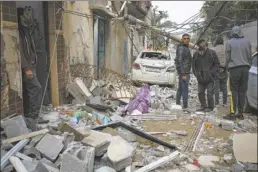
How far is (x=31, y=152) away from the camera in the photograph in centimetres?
352

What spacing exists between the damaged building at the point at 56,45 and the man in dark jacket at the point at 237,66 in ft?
10.2

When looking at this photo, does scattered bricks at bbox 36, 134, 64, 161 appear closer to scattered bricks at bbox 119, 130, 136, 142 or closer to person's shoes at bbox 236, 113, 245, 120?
scattered bricks at bbox 119, 130, 136, 142

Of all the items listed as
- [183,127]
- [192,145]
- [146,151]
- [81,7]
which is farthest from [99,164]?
[81,7]

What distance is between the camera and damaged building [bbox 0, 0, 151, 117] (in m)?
4.23

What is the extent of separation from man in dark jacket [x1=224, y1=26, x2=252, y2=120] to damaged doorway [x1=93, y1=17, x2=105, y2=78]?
5912 mm

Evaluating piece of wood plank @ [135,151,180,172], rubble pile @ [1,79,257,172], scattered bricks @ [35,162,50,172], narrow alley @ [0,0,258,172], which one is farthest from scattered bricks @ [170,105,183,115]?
scattered bricks @ [35,162,50,172]

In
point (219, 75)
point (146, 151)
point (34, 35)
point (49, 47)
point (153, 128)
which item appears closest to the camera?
point (146, 151)

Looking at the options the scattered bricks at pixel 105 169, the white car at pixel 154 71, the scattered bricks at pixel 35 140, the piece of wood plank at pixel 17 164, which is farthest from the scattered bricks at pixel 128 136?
the white car at pixel 154 71

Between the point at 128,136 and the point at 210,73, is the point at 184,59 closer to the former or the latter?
the point at 210,73

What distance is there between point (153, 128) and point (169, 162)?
1.69 m

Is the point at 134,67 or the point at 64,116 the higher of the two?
the point at 134,67

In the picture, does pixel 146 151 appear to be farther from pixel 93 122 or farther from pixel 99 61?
pixel 99 61

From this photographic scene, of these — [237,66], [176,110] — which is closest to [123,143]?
[237,66]

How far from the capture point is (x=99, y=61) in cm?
1096
